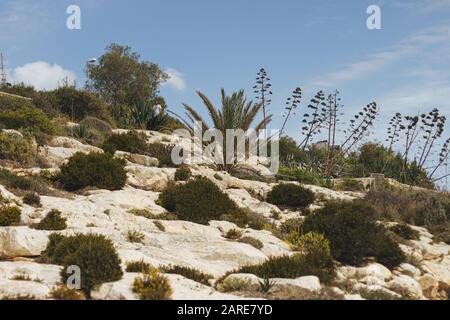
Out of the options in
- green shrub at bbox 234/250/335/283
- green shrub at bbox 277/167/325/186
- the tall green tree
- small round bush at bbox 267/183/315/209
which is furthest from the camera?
the tall green tree

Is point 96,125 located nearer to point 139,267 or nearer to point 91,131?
point 91,131

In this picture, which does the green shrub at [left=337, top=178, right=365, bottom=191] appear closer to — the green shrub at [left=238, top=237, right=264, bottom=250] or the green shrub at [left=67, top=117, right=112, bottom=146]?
the green shrub at [left=67, top=117, right=112, bottom=146]

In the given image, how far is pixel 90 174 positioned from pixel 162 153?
661 cm

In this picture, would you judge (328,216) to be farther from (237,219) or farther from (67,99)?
(67,99)

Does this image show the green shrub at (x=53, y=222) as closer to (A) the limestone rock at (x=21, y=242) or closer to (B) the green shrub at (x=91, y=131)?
(A) the limestone rock at (x=21, y=242)

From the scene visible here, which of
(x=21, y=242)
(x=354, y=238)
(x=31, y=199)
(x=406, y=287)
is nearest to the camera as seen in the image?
(x=21, y=242)

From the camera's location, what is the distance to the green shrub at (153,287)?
8906 mm

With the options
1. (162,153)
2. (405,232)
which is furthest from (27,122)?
(405,232)

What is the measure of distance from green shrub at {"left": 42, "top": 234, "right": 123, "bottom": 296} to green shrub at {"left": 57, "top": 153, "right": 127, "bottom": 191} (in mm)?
6382

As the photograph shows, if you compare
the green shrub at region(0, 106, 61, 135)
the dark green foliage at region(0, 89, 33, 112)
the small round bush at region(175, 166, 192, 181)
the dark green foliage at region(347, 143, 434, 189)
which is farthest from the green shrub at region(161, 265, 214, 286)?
the dark green foliage at region(347, 143, 434, 189)

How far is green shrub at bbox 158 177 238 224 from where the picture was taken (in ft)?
53.5

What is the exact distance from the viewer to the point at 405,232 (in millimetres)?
17344
